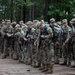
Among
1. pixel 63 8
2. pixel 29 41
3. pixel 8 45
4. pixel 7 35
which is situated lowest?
pixel 8 45

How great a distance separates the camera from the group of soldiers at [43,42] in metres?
14.2

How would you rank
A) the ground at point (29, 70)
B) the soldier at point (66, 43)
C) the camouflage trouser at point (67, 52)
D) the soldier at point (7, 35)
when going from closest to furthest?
the ground at point (29, 70), the soldier at point (66, 43), the camouflage trouser at point (67, 52), the soldier at point (7, 35)

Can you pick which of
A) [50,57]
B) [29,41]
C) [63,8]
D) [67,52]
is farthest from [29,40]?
[63,8]

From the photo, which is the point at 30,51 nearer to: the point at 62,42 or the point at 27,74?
the point at 62,42

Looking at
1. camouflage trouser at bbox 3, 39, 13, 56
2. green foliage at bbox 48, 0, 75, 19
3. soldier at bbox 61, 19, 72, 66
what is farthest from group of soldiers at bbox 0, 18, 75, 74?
green foliage at bbox 48, 0, 75, 19

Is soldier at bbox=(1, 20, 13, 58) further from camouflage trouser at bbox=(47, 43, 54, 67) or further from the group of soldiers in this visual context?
camouflage trouser at bbox=(47, 43, 54, 67)

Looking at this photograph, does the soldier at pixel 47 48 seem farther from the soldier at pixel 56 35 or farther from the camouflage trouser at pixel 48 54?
the soldier at pixel 56 35

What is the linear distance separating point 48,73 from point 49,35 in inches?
57.9

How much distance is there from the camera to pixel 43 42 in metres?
14.4

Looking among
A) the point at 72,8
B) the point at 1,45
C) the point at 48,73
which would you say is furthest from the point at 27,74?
the point at 72,8

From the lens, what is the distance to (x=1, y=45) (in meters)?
23.7

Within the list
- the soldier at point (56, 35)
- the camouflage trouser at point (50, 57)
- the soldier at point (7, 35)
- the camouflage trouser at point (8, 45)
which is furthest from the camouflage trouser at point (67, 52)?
the camouflage trouser at point (8, 45)

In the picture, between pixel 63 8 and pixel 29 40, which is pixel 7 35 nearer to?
pixel 29 40

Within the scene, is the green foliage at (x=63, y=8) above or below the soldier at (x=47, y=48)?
above
